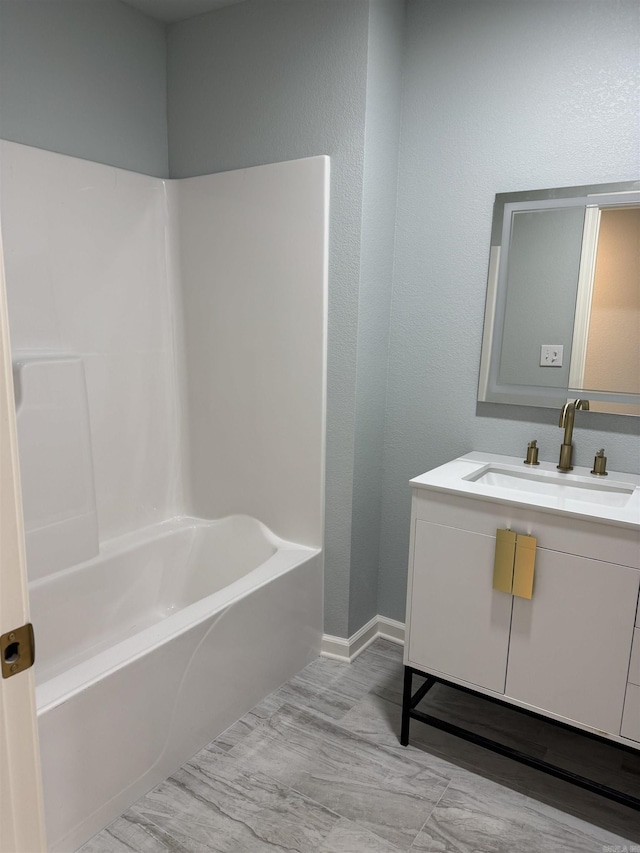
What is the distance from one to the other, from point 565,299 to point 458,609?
108cm

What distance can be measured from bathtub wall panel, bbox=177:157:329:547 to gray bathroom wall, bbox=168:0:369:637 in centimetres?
6

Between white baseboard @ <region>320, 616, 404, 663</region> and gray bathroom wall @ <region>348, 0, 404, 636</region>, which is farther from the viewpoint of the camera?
white baseboard @ <region>320, 616, 404, 663</region>

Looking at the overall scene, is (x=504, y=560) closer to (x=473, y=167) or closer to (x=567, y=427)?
(x=567, y=427)

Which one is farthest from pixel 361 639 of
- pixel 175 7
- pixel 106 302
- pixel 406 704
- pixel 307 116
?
pixel 175 7

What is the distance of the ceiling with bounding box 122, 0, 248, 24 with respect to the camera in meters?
2.31

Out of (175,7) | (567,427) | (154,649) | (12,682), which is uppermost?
(175,7)

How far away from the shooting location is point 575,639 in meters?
1.65

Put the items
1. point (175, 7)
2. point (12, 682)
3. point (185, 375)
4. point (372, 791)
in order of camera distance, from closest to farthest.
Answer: point (12, 682), point (372, 791), point (175, 7), point (185, 375)

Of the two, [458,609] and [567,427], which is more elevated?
[567,427]

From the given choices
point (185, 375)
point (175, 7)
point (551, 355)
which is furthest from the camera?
point (185, 375)

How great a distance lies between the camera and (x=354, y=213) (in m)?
2.18

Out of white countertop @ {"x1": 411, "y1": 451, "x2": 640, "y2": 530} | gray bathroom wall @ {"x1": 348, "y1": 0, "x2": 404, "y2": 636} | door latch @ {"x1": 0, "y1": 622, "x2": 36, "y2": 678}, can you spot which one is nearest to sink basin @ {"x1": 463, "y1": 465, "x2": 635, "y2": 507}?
white countertop @ {"x1": 411, "y1": 451, "x2": 640, "y2": 530}

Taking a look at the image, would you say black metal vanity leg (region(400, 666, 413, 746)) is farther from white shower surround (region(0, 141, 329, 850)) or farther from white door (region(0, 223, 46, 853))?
white door (region(0, 223, 46, 853))

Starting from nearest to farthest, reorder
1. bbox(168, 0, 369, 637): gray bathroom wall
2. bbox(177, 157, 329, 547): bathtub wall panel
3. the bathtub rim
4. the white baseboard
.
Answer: the bathtub rim < bbox(168, 0, 369, 637): gray bathroom wall < bbox(177, 157, 329, 547): bathtub wall panel < the white baseboard
